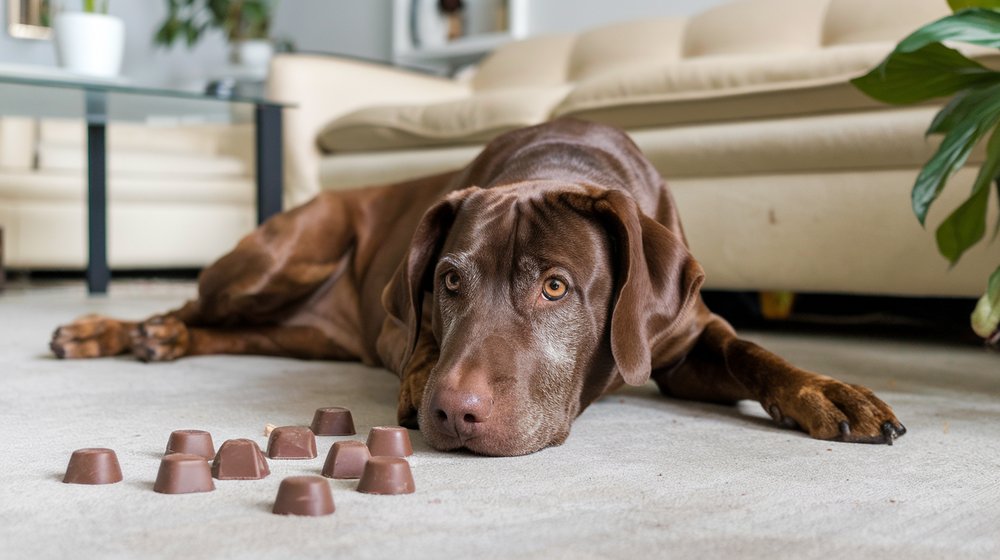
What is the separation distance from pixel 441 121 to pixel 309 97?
33.8 inches

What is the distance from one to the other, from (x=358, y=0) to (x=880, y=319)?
17.1 feet

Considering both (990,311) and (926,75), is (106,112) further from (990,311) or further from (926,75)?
(990,311)

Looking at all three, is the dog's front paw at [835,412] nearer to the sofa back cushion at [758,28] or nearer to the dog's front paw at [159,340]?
the dog's front paw at [159,340]

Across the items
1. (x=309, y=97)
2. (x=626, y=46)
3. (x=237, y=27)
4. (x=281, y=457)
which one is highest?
(x=237, y=27)

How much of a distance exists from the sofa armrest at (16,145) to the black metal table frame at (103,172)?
2.82 feet

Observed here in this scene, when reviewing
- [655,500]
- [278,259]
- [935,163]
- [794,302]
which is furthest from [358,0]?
[655,500]

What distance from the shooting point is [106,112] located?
4.22 meters

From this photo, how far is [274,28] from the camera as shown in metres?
8.62

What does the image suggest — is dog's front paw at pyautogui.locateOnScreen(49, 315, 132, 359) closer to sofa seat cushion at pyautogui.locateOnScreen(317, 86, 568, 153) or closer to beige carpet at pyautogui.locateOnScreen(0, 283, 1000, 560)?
beige carpet at pyautogui.locateOnScreen(0, 283, 1000, 560)

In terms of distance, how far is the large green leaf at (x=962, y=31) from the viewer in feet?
6.07

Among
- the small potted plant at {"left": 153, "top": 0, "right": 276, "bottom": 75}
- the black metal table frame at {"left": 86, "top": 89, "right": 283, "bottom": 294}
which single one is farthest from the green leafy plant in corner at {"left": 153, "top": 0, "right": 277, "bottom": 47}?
the black metal table frame at {"left": 86, "top": 89, "right": 283, "bottom": 294}

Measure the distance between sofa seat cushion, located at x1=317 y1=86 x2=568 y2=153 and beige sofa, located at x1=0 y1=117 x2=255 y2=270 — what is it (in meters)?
1.26

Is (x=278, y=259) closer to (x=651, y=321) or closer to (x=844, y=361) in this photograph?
(x=651, y=321)

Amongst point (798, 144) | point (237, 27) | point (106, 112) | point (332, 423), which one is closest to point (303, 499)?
point (332, 423)
